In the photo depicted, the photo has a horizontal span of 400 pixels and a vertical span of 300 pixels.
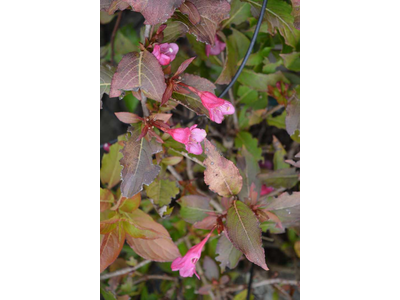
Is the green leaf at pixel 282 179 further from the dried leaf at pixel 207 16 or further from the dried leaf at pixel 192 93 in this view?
the dried leaf at pixel 207 16

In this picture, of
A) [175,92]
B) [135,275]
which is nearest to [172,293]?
[135,275]

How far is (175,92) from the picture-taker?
2.60 feet

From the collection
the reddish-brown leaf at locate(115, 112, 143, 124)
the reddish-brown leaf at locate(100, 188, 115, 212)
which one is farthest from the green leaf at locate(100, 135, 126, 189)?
the reddish-brown leaf at locate(115, 112, 143, 124)

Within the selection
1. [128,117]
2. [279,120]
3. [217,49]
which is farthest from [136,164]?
[279,120]

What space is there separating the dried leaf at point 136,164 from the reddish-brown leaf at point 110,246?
8.5 inches

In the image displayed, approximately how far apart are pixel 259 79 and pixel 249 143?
0.25m

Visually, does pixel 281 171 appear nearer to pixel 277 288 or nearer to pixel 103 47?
pixel 277 288

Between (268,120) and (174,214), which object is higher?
(268,120)

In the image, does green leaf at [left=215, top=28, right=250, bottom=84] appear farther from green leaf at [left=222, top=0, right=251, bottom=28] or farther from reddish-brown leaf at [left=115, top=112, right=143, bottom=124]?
reddish-brown leaf at [left=115, top=112, right=143, bottom=124]

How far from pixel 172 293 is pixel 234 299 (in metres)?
0.25

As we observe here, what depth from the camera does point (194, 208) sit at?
99 centimetres

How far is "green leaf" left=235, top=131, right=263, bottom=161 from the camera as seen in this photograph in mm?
1254

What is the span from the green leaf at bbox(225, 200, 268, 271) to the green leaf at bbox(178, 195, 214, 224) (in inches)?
6.3

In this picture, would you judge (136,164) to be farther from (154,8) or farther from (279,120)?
(279,120)
